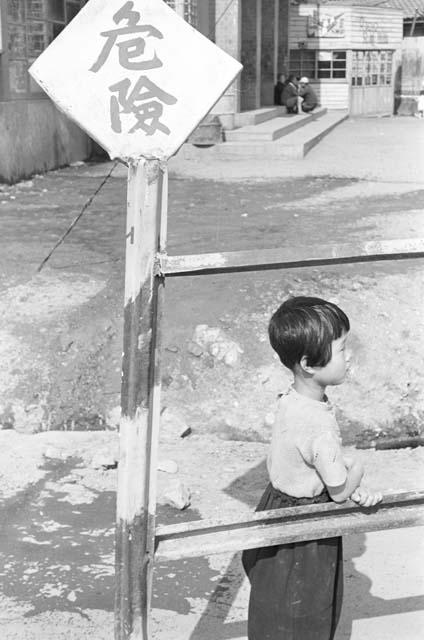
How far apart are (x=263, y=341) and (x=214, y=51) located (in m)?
3.35

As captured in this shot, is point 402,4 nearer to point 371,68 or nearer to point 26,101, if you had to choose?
point 371,68

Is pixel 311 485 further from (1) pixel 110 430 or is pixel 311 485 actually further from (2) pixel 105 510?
(1) pixel 110 430

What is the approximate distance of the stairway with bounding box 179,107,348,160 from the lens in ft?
43.9

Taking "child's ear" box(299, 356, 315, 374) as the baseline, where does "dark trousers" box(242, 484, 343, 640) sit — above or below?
below

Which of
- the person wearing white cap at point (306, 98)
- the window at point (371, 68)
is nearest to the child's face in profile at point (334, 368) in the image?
the person wearing white cap at point (306, 98)

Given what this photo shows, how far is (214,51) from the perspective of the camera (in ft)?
6.93

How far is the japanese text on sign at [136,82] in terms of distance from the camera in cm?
208

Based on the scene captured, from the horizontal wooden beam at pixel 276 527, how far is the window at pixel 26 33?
9197mm

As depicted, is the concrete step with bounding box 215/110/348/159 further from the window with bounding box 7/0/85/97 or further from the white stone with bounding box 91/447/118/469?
the white stone with bounding box 91/447/118/469

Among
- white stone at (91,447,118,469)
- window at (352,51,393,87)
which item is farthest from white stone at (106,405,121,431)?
window at (352,51,393,87)

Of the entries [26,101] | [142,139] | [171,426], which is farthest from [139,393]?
[26,101]

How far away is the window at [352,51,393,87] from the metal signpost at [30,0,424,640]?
24.0 metres

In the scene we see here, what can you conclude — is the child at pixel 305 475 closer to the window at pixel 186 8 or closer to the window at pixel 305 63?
the window at pixel 186 8

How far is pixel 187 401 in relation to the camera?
5086 millimetres
